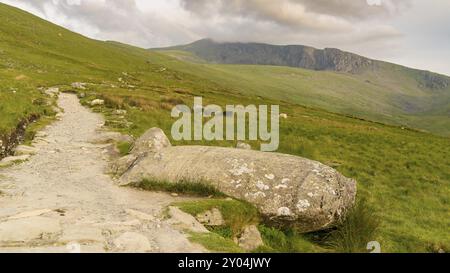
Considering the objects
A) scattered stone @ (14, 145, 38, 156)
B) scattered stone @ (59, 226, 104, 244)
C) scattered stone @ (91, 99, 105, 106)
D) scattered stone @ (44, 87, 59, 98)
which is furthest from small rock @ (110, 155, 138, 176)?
scattered stone @ (44, 87, 59, 98)

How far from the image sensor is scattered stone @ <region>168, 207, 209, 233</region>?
11245mm

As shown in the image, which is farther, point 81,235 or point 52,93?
point 52,93

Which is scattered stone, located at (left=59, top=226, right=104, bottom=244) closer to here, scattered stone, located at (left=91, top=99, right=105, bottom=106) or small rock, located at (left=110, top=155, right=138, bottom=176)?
small rock, located at (left=110, top=155, right=138, bottom=176)

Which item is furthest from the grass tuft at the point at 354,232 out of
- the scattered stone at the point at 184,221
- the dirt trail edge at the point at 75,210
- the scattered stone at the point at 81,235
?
Result: the scattered stone at the point at 81,235

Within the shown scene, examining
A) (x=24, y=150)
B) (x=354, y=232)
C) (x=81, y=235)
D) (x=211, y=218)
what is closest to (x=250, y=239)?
(x=211, y=218)

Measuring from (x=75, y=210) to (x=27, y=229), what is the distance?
2.24m

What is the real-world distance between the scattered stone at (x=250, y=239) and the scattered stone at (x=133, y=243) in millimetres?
3738

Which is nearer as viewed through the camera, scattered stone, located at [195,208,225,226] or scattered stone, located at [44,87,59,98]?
scattered stone, located at [195,208,225,226]

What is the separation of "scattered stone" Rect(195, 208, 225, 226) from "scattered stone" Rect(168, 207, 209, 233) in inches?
16.1

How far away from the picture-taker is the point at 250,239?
42.1 feet

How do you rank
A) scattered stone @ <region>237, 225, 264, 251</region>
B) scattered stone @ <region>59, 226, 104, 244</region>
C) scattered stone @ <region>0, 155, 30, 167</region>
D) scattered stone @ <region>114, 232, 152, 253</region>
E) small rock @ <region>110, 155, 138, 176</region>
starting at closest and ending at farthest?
scattered stone @ <region>114, 232, 152, 253</region>
scattered stone @ <region>59, 226, 104, 244</region>
scattered stone @ <region>237, 225, 264, 251</region>
scattered stone @ <region>0, 155, 30, 167</region>
small rock @ <region>110, 155, 138, 176</region>

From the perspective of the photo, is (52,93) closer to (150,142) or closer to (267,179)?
(150,142)

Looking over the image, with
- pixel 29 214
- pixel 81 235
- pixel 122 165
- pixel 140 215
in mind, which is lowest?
pixel 140 215

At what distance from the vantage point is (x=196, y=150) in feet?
57.7
